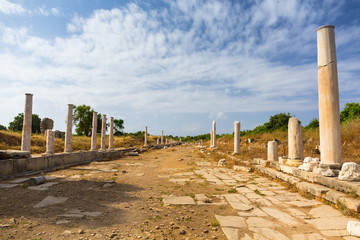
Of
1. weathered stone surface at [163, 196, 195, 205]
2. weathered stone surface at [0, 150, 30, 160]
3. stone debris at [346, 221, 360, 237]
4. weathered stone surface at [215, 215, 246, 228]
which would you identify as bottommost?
weathered stone surface at [163, 196, 195, 205]

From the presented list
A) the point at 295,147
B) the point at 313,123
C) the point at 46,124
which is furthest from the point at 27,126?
the point at 313,123

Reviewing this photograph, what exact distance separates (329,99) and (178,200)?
4.82 metres

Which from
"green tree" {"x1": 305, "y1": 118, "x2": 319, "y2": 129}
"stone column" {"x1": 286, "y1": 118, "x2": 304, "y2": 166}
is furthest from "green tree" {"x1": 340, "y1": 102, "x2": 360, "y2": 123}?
"stone column" {"x1": 286, "y1": 118, "x2": 304, "y2": 166}

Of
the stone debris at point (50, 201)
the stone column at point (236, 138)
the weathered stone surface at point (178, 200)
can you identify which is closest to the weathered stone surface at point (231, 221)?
the weathered stone surface at point (178, 200)

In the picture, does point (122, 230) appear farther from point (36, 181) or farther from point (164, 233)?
point (36, 181)

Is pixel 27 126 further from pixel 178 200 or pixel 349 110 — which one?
pixel 349 110

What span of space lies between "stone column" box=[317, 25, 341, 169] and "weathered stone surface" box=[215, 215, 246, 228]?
351cm

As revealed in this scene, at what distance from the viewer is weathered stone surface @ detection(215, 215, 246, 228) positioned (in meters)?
3.78

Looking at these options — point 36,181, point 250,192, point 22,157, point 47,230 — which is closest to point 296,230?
point 250,192

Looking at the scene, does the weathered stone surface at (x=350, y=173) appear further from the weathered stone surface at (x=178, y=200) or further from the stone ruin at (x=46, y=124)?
the stone ruin at (x=46, y=124)

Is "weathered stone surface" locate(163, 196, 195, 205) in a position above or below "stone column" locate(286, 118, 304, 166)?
below

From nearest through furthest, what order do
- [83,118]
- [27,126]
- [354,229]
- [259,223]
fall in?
[354,229] < [259,223] < [27,126] < [83,118]

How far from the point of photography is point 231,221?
3973mm

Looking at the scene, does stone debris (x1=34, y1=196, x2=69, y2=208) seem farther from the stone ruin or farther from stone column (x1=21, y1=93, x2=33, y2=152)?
the stone ruin
